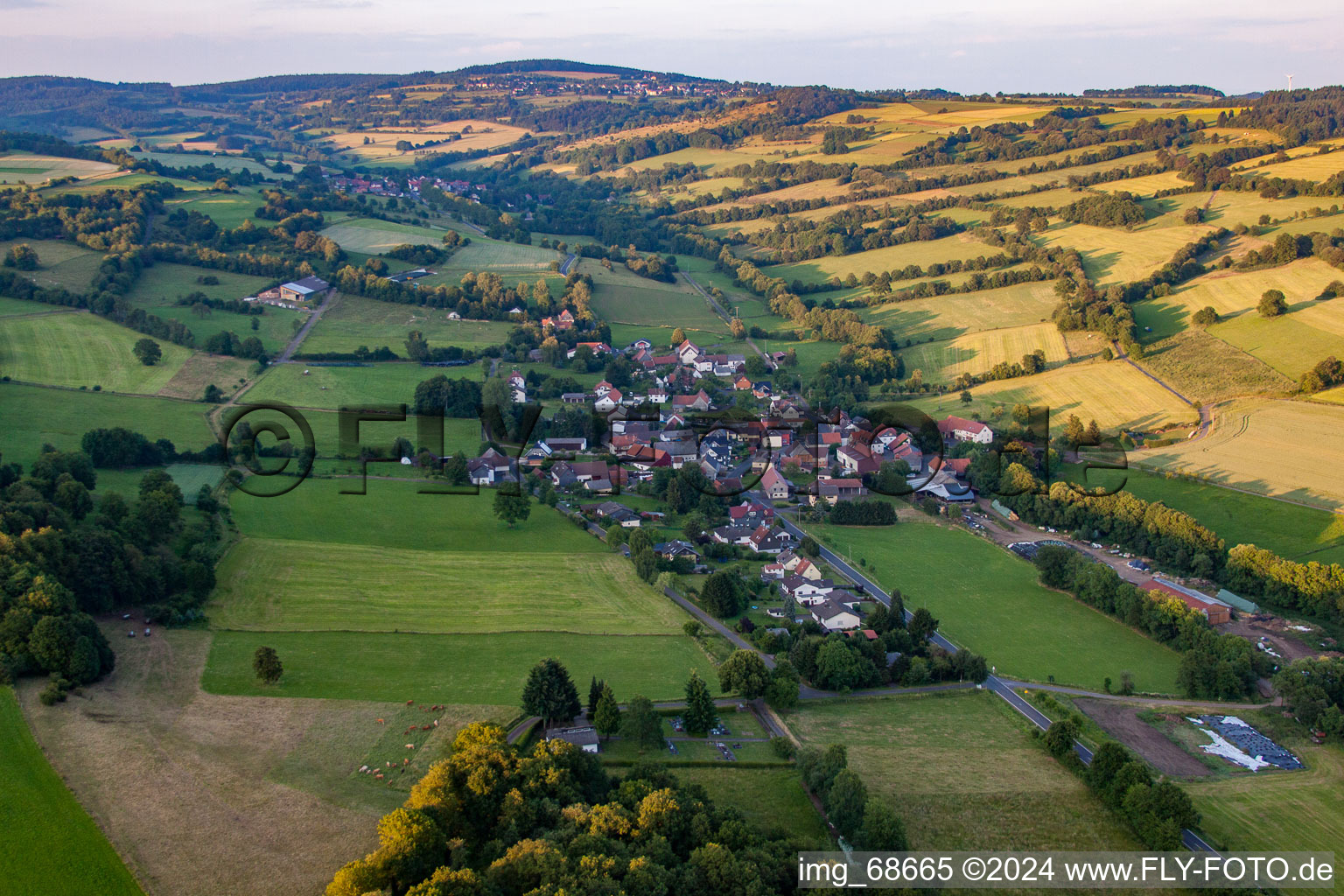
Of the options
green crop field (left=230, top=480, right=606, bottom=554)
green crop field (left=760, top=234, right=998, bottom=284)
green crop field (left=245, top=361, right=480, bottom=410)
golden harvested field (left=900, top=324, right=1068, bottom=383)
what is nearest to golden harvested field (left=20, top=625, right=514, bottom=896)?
green crop field (left=230, top=480, right=606, bottom=554)

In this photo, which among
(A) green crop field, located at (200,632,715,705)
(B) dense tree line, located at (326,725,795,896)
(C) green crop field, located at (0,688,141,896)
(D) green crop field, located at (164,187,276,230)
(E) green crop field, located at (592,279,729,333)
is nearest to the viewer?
(B) dense tree line, located at (326,725,795,896)

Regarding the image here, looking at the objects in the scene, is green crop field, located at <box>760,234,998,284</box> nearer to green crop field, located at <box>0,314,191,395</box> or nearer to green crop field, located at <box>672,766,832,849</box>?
green crop field, located at <box>0,314,191,395</box>

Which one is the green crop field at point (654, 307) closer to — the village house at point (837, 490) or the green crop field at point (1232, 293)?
the village house at point (837, 490)

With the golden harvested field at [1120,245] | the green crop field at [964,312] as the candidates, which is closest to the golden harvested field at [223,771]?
the green crop field at [964,312]

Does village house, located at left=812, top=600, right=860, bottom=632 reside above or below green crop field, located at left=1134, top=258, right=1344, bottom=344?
below

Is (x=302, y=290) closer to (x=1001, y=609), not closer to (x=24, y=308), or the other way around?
(x=24, y=308)
